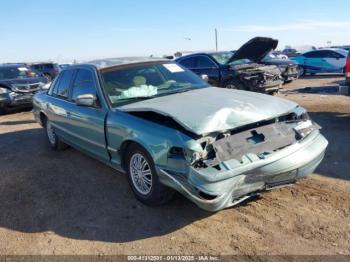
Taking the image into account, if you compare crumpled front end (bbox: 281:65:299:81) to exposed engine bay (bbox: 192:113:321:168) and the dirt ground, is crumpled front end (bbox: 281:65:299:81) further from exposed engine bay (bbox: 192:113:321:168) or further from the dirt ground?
exposed engine bay (bbox: 192:113:321:168)

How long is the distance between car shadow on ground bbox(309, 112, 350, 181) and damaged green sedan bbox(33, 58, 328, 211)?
100cm

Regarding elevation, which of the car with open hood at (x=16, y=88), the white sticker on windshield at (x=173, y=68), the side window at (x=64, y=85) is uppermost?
the white sticker on windshield at (x=173, y=68)

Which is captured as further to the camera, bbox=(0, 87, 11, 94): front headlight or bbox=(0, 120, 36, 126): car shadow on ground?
bbox=(0, 87, 11, 94): front headlight

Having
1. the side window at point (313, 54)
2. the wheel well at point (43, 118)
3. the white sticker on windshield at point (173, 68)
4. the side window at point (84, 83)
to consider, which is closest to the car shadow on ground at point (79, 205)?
the wheel well at point (43, 118)

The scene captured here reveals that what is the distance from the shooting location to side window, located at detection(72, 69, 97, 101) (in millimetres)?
5125

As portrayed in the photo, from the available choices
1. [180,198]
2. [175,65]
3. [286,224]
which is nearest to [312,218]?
[286,224]

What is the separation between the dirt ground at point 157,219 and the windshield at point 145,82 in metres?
1.26

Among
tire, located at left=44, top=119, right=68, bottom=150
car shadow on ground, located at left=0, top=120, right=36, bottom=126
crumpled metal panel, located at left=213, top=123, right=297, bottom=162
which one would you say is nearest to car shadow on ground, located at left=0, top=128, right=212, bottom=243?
tire, located at left=44, top=119, right=68, bottom=150

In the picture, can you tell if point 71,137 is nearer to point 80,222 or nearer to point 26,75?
point 80,222

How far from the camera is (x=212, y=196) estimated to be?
11.2ft

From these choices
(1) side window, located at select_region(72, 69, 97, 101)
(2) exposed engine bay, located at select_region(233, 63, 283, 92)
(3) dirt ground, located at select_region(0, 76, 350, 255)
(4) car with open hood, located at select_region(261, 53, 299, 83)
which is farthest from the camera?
(4) car with open hood, located at select_region(261, 53, 299, 83)

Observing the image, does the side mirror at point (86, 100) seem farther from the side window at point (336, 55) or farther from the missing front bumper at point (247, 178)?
the side window at point (336, 55)

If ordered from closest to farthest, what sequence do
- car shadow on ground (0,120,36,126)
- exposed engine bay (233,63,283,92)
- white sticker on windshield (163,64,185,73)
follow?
white sticker on windshield (163,64,185,73)
car shadow on ground (0,120,36,126)
exposed engine bay (233,63,283,92)

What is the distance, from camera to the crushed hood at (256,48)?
10320mm
